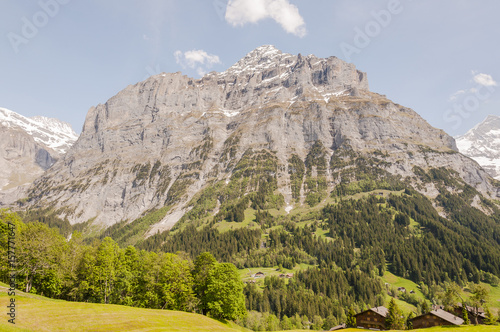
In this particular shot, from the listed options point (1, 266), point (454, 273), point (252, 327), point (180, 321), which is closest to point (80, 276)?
point (1, 266)

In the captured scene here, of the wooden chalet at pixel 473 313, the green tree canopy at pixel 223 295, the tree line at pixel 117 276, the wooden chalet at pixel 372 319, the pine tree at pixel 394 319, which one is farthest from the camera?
the wooden chalet at pixel 372 319

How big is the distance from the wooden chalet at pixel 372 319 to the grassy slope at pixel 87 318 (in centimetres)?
6389

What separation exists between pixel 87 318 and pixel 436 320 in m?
95.1

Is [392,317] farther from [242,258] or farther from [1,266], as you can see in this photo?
[242,258]

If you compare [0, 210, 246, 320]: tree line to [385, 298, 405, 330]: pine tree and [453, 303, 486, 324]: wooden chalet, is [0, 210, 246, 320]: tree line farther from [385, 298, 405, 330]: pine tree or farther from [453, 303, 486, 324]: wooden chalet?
[453, 303, 486, 324]: wooden chalet

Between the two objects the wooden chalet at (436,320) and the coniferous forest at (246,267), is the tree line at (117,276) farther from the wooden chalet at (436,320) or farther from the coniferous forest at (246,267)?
the wooden chalet at (436,320)

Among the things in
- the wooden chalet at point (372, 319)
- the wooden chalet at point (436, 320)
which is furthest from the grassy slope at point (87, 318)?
the wooden chalet at point (436, 320)

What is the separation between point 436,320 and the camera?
84.5 m

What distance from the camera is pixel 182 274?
65.8 meters

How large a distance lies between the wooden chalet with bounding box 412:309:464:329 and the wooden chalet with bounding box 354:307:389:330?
9186 mm

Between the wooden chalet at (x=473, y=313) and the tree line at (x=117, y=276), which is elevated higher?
the tree line at (x=117, y=276)

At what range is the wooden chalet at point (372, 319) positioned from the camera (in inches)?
3615

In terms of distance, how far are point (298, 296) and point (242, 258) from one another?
203 feet

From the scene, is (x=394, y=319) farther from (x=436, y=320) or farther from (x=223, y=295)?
(x=223, y=295)
